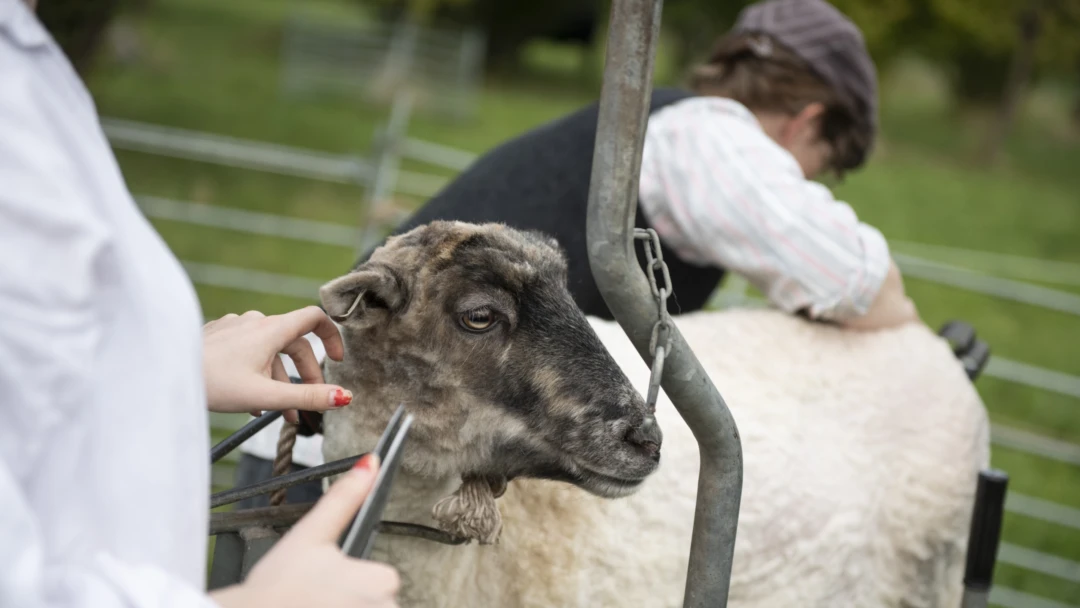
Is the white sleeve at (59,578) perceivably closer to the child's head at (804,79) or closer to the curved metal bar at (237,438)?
the curved metal bar at (237,438)

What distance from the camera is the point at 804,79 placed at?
2.95 metres

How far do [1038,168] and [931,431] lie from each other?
21832 millimetres

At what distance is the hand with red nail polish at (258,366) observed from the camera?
1.39 meters

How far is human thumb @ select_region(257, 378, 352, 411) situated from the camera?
Result: 138 centimetres

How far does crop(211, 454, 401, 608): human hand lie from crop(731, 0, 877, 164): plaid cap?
7.34 feet

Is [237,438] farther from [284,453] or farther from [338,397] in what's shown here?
[338,397]

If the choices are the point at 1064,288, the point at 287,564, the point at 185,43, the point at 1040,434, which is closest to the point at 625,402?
the point at 287,564

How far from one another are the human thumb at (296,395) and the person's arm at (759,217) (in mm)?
1318

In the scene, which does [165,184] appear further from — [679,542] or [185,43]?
[185,43]

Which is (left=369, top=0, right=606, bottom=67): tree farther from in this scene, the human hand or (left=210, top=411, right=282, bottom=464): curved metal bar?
the human hand

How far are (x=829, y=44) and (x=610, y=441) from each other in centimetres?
163

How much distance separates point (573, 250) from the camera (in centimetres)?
267

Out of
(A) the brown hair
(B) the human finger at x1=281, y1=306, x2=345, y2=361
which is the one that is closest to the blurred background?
(A) the brown hair

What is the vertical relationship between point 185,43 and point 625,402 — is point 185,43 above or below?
below
